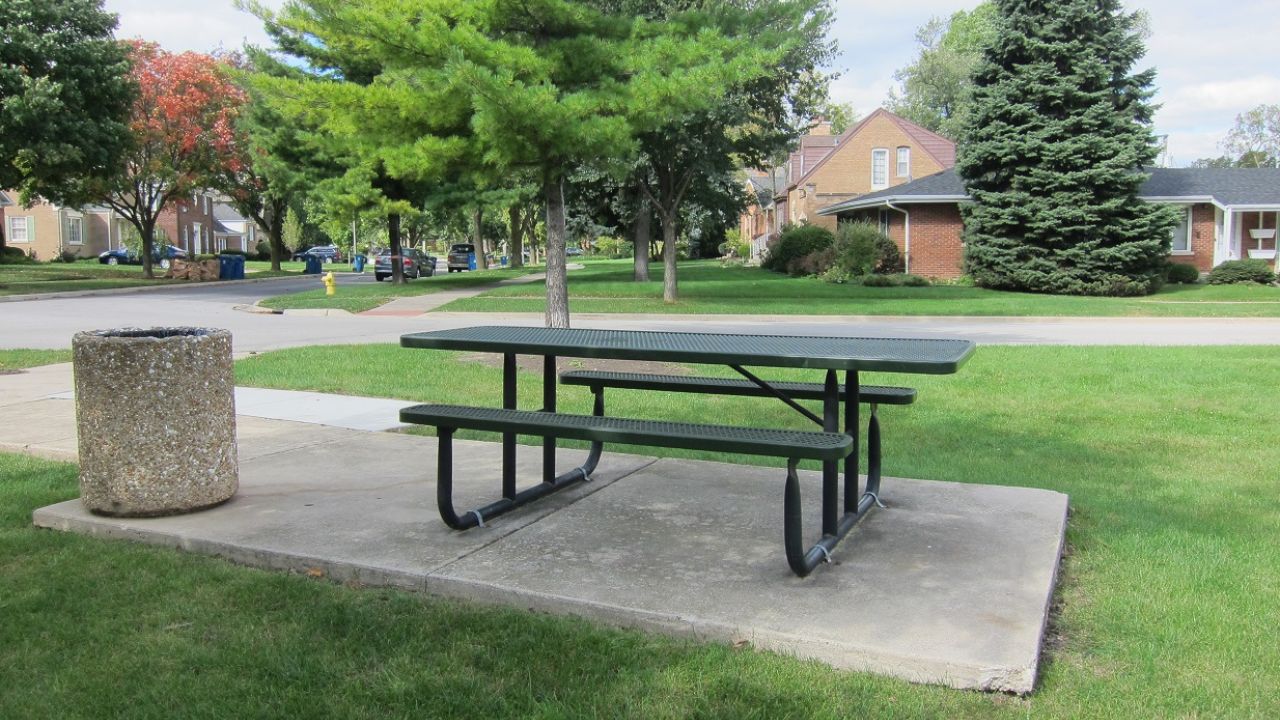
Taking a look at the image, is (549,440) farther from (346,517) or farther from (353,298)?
(353,298)

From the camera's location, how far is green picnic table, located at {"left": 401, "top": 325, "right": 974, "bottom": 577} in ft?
12.8

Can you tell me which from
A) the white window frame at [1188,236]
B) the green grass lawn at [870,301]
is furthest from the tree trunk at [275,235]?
the white window frame at [1188,236]

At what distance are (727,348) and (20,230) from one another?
229 ft

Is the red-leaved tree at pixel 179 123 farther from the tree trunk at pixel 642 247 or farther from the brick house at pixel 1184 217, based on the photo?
the brick house at pixel 1184 217

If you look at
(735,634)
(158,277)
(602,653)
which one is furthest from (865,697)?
(158,277)

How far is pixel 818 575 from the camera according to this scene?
404 cm

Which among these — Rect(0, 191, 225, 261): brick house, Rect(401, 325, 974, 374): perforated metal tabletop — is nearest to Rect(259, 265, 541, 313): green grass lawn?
Rect(401, 325, 974, 374): perforated metal tabletop

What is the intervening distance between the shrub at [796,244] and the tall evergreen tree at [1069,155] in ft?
33.9

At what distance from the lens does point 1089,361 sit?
38.1ft

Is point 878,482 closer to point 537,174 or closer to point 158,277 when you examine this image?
point 537,174

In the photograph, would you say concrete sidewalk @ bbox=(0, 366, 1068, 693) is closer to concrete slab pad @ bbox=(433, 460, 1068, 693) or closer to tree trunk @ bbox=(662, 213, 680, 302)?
concrete slab pad @ bbox=(433, 460, 1068, 693)

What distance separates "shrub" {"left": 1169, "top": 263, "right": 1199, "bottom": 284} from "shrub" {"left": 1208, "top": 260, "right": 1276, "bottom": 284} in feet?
2.18

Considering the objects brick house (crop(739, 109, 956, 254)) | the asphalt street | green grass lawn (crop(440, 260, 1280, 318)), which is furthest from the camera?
brick house (crop(739, 109, 956, 254))

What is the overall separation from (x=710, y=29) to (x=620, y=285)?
18733 mm
